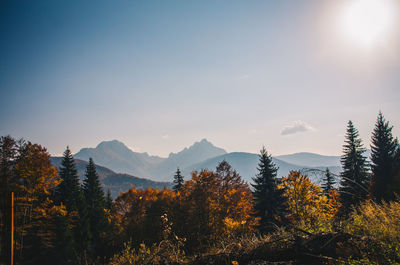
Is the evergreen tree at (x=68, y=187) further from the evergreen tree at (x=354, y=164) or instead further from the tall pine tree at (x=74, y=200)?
the evergreen tree at (x=354, y=164)

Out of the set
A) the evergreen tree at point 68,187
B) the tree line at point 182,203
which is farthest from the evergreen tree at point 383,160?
the evergreen tree at point 68,187

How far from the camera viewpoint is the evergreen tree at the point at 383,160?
22.2 m

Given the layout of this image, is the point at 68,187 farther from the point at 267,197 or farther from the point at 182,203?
the point at 267,197

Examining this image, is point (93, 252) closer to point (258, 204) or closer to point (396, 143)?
point (258, 204)

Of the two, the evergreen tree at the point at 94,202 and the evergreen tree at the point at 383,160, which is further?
the evergreen tree at the point at 94,202

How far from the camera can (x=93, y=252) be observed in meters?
28.4

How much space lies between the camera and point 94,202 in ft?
117

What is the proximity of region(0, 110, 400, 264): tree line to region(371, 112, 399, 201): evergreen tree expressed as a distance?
9cm

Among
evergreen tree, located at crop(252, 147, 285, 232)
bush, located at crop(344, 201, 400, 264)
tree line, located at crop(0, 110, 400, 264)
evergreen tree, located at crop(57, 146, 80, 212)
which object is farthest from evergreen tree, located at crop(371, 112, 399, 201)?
evergreen tree, located at crop(57, 146, 80, 212)

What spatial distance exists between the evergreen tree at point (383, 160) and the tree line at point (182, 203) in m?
0.09

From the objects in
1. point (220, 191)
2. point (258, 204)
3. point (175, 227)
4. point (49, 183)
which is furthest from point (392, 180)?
point (49, 183)

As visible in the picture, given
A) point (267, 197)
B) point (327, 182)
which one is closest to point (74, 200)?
point (267, 197)

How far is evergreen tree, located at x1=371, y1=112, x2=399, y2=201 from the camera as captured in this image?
22.2m

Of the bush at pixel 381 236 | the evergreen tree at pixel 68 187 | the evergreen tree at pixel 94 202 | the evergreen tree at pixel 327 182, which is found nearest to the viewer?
the bush at pixel 381 236
